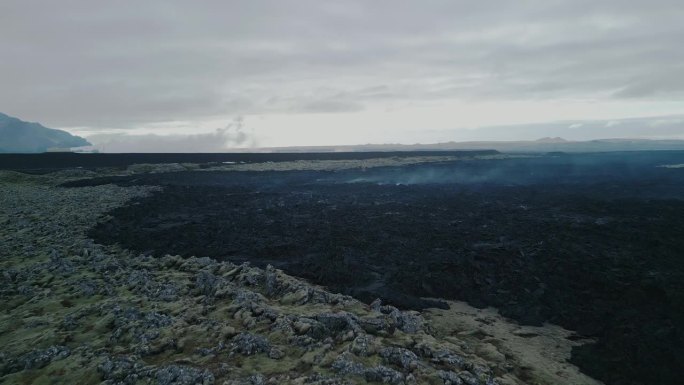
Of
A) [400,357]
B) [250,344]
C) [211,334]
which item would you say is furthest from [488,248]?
[211,334]

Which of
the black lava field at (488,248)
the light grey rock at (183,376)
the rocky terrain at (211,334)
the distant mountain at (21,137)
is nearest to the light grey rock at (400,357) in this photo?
the rocky terrain at (211,334)

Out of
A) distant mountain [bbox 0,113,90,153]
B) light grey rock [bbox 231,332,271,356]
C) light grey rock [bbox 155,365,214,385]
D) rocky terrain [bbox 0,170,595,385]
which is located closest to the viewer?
light grey rock [bbox 155,365,214,385]

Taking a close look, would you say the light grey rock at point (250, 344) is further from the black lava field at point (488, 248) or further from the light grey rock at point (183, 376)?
the black lava field at point (488, 248)

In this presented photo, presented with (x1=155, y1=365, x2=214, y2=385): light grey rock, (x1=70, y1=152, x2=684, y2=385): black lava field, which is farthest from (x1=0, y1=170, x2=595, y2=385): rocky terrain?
(x1=70, y1=152, x2=684, y2=385): black lava field

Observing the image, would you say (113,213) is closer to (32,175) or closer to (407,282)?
(407,282)

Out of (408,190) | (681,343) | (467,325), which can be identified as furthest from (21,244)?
(408,190)

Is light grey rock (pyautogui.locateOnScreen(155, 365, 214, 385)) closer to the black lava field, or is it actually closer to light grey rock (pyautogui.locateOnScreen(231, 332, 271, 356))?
light grey rock (pyautogui.locateOnScreen(231, 332, 271, 356))
